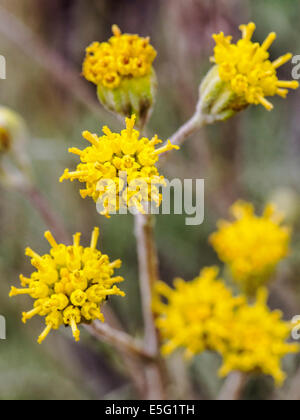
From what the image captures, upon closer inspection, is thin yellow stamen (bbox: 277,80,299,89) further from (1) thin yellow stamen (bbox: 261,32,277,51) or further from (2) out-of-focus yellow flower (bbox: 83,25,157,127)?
(2) out-of-focus yellow flower (bbox: 83,25,157,127)

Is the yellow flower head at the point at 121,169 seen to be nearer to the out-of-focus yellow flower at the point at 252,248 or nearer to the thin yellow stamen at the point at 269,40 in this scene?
the thin yellow stamen at the point at 269,40

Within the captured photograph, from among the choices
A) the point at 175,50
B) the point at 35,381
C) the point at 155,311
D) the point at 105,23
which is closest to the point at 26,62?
the point at 105,23

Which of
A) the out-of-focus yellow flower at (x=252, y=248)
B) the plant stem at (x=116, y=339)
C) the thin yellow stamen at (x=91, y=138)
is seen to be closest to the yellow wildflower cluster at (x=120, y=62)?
the thin yellow stamen at (x=91, y=138)

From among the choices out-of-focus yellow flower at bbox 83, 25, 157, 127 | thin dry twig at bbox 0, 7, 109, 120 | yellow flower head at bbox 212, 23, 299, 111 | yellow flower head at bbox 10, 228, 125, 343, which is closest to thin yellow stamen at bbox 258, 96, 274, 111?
yellow flower head at bbox 212, 23, 299, 111

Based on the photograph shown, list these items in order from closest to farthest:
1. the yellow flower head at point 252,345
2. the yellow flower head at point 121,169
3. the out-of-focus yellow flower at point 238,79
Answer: the yellow flower head at point 121,169 → the out-of-focus yellow flower at point 238,79 → the yellow flower head at point 252,345

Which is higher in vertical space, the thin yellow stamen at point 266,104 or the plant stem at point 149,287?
the thin yellow stamen at point 266,104

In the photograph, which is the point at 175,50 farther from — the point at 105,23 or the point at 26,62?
the point at 26,62
